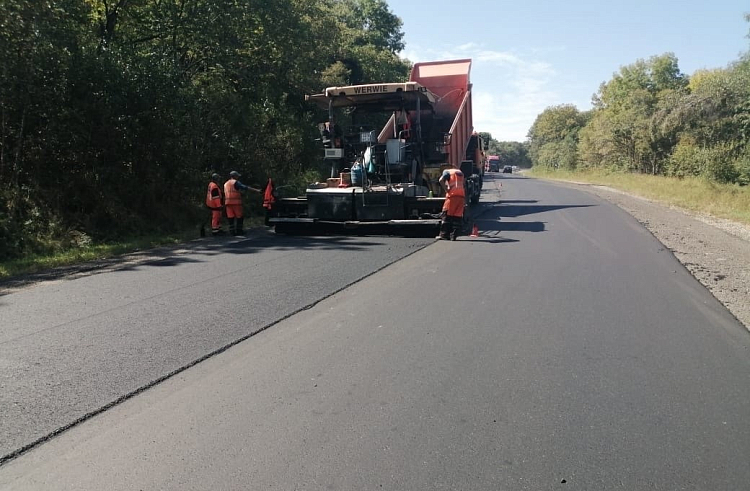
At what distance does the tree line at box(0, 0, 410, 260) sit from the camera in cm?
1134

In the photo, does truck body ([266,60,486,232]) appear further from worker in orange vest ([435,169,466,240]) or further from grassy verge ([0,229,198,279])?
grassy verge ([0,229,198,279])

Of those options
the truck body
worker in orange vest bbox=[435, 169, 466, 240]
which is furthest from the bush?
worker in orange vest bbox=[435, 169, 466, 240]

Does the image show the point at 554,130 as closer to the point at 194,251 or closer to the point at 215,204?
the point at 215,204

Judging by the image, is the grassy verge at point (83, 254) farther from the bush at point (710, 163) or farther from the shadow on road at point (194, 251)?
the bush at point (710, 163)

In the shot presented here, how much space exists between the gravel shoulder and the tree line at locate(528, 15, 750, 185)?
18065mm

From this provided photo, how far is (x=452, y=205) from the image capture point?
38.8 feet

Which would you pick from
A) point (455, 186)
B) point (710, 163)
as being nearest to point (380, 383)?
point (455, 186)

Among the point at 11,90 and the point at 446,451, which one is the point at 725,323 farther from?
the point at 11,90

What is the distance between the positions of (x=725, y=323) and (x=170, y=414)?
17.4ft

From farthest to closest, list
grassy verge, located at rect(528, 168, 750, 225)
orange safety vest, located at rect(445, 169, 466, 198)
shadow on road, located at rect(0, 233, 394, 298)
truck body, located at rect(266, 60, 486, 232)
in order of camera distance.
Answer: grassy verge, located at rect(528, 168, 750, 225)
truck body, located at rect(266, 60, 486, 232)
orange safety vest, located at rect(445, 169, 466, 198)
shadow on road, located at rect(0, 233, 394, 298)

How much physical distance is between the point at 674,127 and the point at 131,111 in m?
37.1

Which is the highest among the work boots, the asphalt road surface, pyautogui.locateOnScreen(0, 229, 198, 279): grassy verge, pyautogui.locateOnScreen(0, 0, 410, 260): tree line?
pyautogui.locateOnScreen(0, 0, 410, 260): tree line

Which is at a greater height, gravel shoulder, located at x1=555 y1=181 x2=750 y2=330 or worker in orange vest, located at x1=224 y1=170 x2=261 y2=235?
worker in orange vest, located at x1=224 y1=170 x2=261 y2=235

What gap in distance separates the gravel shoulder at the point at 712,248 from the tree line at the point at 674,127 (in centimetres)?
1807
